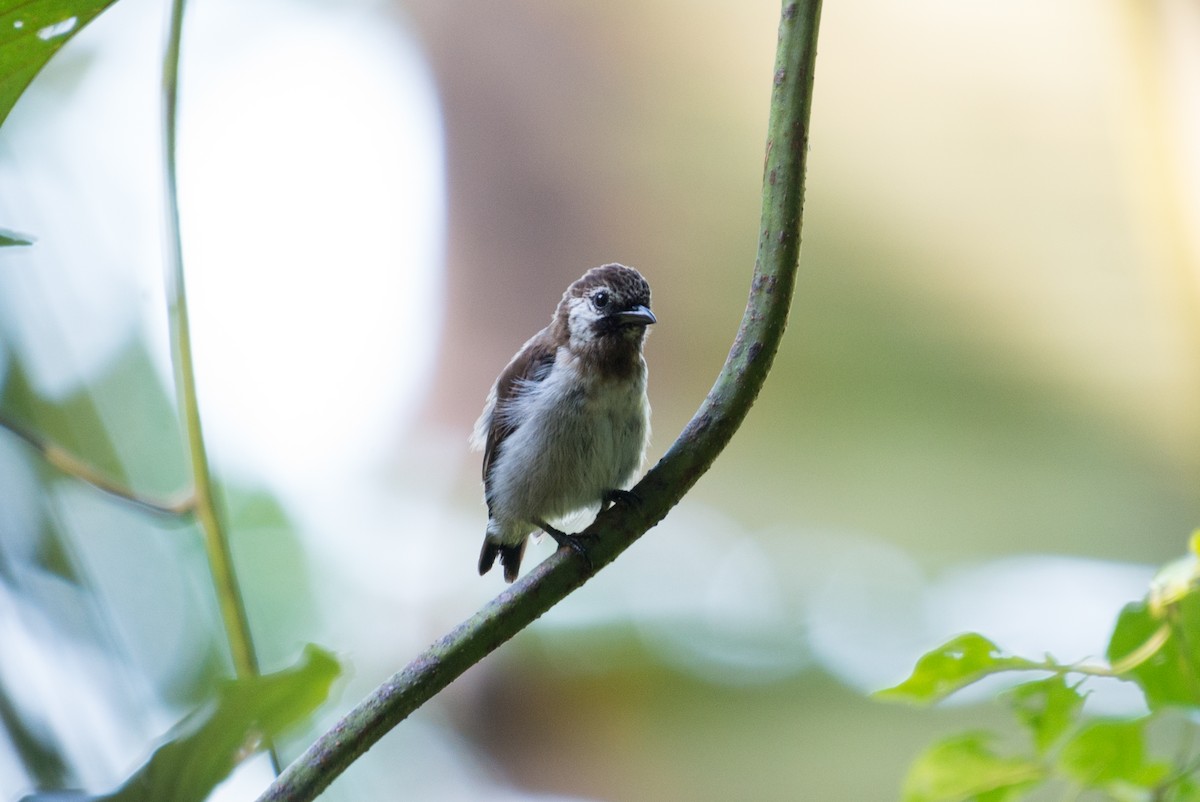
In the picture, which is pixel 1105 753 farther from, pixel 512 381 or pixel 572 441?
pixel 512 381

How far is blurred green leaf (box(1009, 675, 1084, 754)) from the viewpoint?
86 cm

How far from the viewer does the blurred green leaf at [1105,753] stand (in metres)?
0.85

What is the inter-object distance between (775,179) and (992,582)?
235 centimetres

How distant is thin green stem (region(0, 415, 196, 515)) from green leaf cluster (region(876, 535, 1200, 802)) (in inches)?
35.2

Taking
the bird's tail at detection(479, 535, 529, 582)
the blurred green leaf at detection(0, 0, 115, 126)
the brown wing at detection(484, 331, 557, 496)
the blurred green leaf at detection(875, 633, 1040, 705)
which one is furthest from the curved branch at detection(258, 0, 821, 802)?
the bird's tail at detection(479, 535, 529, 582)

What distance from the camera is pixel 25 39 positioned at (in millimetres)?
1006

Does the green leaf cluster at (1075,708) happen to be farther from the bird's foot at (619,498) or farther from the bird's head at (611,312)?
the bird's head at (611,312)

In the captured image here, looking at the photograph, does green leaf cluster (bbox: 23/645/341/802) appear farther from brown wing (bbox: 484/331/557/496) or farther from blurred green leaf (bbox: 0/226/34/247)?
brown wing (bbox: 484/331/557/496)

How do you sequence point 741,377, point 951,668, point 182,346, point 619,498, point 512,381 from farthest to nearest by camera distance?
1. point 512,381
2. point 619,498
3. point 182,346
4. point 741,377
5. point 951,668

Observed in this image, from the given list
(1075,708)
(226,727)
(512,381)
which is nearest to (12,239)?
(226,727)

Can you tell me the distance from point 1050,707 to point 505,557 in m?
1.58

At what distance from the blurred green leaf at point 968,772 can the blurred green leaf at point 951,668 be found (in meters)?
0.05

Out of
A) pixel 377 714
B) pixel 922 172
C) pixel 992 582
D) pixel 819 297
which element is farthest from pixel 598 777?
pixel 377 714

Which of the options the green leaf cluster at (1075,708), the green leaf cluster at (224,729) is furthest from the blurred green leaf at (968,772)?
the green leaf cluster at (224,729)
